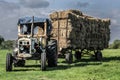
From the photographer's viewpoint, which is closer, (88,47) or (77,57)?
(88,47)

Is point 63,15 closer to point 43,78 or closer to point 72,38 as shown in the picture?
point 72,38

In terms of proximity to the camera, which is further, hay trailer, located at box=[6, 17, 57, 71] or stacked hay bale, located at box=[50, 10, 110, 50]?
stacked hay bale, located at box=[50, 10, 110, 50]

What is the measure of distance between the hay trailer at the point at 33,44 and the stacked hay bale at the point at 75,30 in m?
5.11

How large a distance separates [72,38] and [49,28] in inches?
217

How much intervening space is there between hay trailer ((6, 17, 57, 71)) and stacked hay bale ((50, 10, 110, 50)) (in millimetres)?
5105

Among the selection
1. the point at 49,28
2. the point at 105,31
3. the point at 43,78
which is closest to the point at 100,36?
the point at 105,31

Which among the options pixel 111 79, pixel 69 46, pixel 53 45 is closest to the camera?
pixel 111 79

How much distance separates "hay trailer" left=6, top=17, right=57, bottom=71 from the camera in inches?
995

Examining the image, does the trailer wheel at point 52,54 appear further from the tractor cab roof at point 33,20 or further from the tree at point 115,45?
the tree at point 115,45

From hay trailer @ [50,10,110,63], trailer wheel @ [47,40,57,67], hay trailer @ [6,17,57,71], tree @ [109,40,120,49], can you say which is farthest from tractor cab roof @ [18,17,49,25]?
tree @ [109,40,120,49]

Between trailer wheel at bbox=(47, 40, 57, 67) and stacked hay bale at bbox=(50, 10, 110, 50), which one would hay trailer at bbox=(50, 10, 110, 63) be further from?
trailer wheel at bbox=(47, 40, 57, 67)

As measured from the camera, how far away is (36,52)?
25.5 meters

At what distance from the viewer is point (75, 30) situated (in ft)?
108

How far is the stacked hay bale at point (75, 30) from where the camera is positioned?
3228 cm
